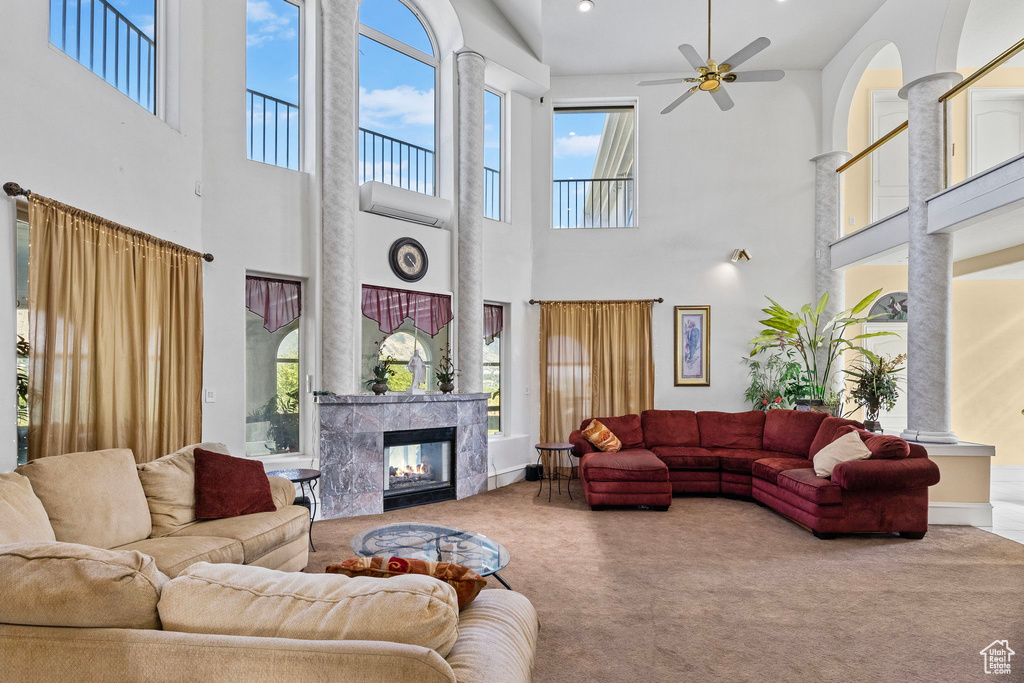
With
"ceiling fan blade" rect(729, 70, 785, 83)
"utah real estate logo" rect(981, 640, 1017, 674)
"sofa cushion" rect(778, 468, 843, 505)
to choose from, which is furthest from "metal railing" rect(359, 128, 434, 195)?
"utah real estate logo" rect(981, 640, 1017, 674)

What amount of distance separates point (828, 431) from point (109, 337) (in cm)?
597

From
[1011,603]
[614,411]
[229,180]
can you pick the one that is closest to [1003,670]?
[1011,603]

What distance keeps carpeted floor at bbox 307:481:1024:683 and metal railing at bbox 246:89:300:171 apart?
11.0ft

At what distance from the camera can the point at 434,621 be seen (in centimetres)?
124

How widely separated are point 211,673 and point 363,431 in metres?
4.53

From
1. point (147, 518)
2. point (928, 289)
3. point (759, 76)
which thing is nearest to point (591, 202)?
point (759, 76)

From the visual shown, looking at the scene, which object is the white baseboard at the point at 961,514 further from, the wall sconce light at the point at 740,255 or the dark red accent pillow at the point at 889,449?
the wall sconce light at the point at 740,255

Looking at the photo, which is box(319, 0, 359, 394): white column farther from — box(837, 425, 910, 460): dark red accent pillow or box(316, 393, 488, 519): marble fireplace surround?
box(837, 425, 910, 460): dark red accent pillow

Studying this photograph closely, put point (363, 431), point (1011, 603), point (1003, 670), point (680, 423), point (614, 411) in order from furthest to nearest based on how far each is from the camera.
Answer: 1. point (614, 411)
2. point (680, 423)
3. point (363, 431)
4. point (1011, 603)
5. point (1003, 670)

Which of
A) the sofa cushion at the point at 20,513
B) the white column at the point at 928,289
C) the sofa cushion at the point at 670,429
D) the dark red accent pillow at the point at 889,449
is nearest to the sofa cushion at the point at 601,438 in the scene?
the sofa cushion at the point at 670,429

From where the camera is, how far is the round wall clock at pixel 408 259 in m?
6.32

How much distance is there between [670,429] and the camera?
708cm

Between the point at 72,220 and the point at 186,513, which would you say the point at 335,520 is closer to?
the point at 186,513

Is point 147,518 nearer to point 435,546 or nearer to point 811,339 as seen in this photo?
point 435,546
